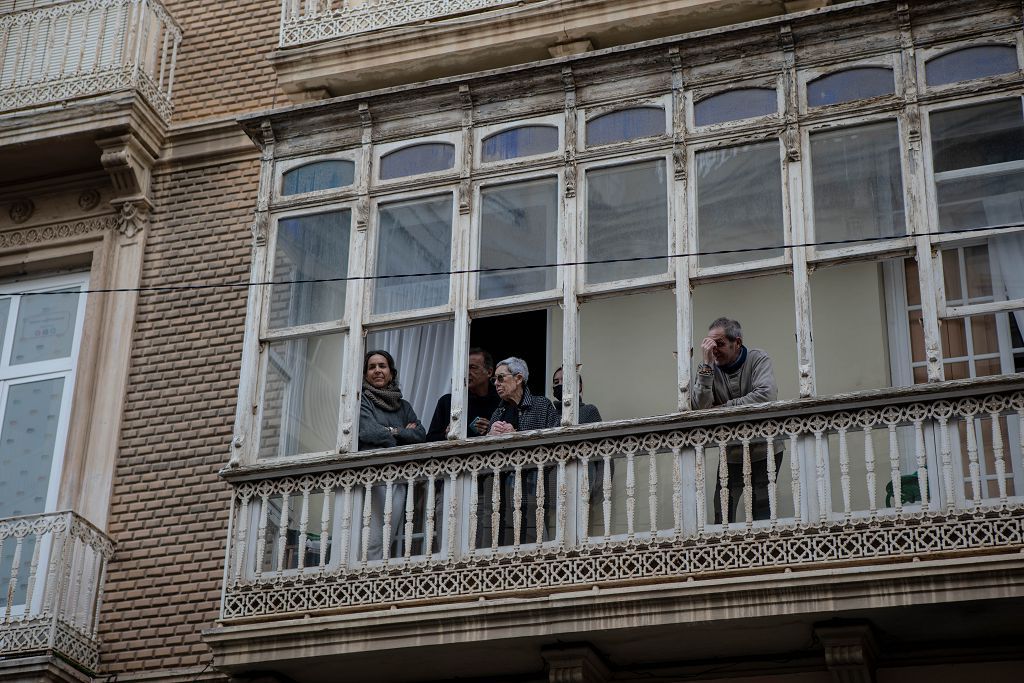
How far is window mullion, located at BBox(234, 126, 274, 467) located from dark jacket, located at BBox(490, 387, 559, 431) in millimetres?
1670

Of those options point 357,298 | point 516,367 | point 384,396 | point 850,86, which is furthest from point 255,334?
point 850,86

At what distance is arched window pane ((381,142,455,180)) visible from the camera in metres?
11.4

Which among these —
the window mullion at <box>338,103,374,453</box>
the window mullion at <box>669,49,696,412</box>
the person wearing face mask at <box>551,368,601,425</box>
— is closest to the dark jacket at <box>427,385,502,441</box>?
the person wearing face mask at <box>551,368,601,425</box>

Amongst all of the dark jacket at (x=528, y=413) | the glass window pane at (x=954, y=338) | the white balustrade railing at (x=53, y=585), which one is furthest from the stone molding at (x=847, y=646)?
the white balustrade railing at (x=53, y=585)

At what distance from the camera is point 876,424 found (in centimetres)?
958

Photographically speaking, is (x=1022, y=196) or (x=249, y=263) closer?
(x=1022, y=196)

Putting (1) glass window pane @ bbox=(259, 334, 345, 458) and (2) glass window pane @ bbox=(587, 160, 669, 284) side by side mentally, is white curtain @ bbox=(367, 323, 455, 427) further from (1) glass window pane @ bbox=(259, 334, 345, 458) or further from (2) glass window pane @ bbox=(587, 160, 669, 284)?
(2) glass window pane @ bbox=(587, 160, 669, 284)

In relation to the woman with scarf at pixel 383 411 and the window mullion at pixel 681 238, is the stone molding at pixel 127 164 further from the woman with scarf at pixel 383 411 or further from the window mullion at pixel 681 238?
the window mullion at pixel 681 238

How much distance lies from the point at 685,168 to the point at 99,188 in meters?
5.32

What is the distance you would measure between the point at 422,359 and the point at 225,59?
3.73 meters

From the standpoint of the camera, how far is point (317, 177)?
38.3 ft

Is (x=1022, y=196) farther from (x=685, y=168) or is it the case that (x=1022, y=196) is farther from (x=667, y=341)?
(x=667, y=341)

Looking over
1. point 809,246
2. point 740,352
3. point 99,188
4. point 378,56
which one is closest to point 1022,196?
point 809,246

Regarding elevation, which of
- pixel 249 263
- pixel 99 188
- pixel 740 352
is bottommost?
pixel 740 352
